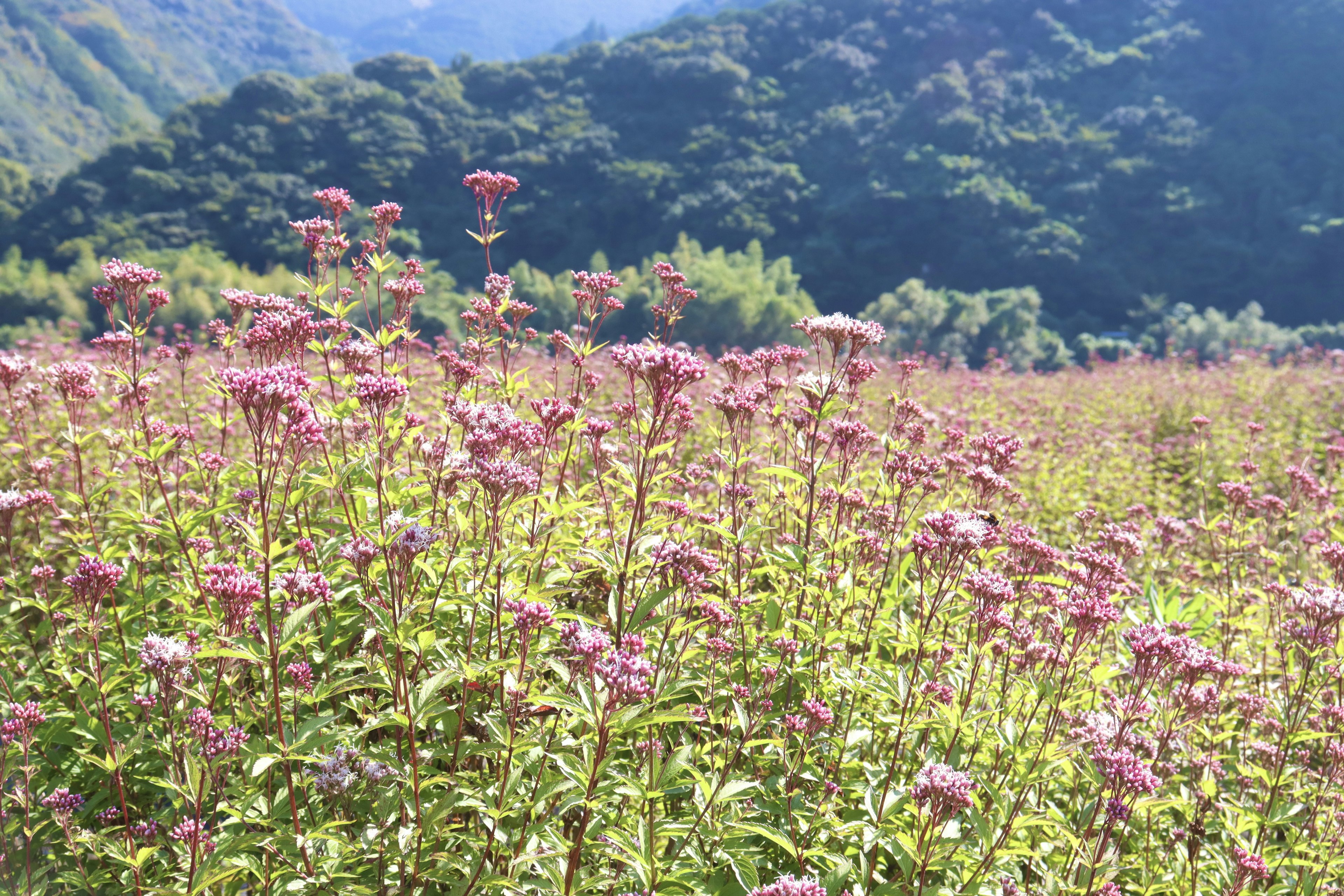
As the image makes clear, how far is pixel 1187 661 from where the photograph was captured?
3.43 meters

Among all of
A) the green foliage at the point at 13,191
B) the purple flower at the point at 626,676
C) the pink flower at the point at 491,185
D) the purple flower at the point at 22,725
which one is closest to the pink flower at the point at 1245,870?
the purple flower at the point at 626,676

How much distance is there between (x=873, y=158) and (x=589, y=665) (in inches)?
3898

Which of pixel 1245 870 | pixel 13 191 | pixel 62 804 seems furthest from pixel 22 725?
pixel 13 191

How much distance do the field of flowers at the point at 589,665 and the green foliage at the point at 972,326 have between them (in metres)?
56.8

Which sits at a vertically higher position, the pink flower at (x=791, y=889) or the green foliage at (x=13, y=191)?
the green foliage at (x=13, y=191)

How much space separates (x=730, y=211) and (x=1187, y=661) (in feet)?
293

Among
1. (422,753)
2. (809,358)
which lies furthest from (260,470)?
(809,358)

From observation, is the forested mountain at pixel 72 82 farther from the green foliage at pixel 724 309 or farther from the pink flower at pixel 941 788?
the pink flower at pixel 941 788

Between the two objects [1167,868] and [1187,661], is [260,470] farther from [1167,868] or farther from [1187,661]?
[1167,868]

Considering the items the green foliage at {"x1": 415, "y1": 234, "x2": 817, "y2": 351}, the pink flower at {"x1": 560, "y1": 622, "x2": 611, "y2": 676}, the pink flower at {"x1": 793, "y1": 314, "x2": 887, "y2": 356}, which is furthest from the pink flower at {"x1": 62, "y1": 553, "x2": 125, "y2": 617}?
the green foliage at {"x1": 415, "y1": 234, "x2": 817, "y2": 351}

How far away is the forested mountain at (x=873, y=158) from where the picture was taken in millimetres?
76750

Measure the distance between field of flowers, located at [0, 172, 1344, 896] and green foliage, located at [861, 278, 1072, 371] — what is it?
2238 inches

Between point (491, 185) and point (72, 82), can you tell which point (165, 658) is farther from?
point (72, 82)

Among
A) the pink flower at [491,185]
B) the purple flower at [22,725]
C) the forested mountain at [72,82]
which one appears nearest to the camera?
→ the purple flower at [22,725]
